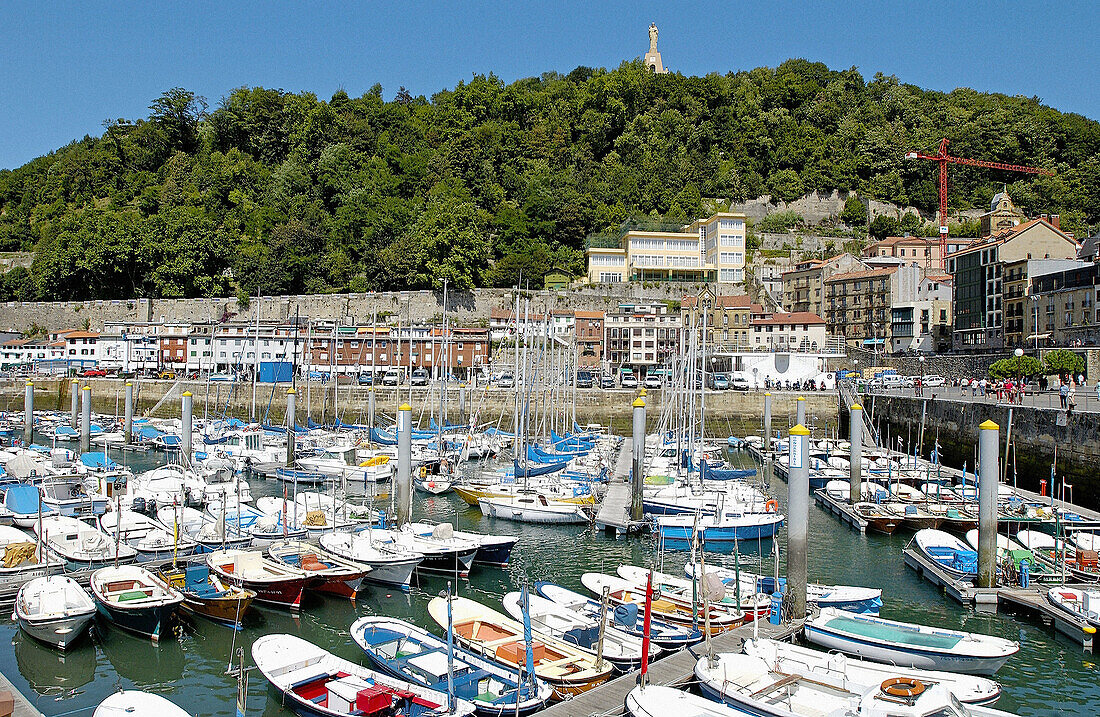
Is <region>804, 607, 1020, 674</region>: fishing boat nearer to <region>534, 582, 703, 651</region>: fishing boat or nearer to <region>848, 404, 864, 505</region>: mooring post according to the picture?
<region>534, 582, 703, 651</region>: fishing boat

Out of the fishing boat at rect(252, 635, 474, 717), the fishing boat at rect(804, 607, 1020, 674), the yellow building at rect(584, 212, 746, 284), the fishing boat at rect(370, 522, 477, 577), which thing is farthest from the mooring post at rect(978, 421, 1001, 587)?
the yellow building at rect(584, 212, 746, 284)

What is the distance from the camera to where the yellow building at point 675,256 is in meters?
74.7

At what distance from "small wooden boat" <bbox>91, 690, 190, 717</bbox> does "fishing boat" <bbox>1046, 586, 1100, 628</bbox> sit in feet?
52.3

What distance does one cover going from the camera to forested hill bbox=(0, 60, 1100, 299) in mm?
74125

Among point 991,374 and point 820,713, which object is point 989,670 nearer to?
point 820,713

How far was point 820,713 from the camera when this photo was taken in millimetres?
11422

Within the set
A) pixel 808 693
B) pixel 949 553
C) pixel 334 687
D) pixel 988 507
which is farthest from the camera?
pixel 949 553

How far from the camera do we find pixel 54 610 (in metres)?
15.4

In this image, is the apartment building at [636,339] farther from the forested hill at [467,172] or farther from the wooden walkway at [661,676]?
the wooden walkway at [661,676]

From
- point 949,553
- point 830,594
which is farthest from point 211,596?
point 949,553

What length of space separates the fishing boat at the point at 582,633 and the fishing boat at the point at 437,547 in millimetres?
3686

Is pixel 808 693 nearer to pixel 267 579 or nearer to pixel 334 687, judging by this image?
pixel 334 687

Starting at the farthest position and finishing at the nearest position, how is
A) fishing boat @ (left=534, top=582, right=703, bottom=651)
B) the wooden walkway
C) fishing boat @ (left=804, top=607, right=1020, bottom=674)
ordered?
fishing boat @ (left=534, top=582, right=703, bottom=651), fishing boat @ (left=804, top=607, right=1020, bottom=674), the wooden walkway

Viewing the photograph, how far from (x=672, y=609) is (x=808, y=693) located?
4.07 metres
